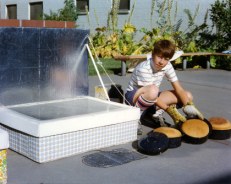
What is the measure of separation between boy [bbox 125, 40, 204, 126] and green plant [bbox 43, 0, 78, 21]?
41.0 ft

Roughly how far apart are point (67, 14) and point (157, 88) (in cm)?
1302

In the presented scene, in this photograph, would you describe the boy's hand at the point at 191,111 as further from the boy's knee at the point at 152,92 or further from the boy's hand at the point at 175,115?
the boy's knee at the point at 152,92

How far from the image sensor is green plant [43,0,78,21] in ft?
56.7

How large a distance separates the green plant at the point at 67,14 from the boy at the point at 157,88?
1248cm

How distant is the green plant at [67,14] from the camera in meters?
17.3

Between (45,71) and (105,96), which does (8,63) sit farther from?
(105,96)

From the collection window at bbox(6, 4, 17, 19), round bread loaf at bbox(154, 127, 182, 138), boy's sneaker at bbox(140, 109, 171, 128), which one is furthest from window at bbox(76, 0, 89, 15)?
round bread loaf at bbox(154, 127, 182, 138)

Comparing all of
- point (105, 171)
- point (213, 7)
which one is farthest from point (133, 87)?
point (213, 7)

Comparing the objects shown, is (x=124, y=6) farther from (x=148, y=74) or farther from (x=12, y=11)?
(x=148, y=74)

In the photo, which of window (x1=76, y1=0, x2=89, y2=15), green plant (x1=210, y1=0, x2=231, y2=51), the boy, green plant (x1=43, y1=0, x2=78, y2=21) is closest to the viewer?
the boy

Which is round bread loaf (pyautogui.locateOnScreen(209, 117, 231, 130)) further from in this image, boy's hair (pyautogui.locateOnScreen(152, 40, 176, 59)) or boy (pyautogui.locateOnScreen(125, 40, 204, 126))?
boy's hair (pyautogui.locateOnScreen(152, 40, 176, 59))

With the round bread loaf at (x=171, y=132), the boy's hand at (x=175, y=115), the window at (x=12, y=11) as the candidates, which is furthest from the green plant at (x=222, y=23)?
the window at (x=12, y=11)

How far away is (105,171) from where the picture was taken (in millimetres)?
3891

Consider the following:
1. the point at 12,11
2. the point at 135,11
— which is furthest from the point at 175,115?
the point at 12,11
